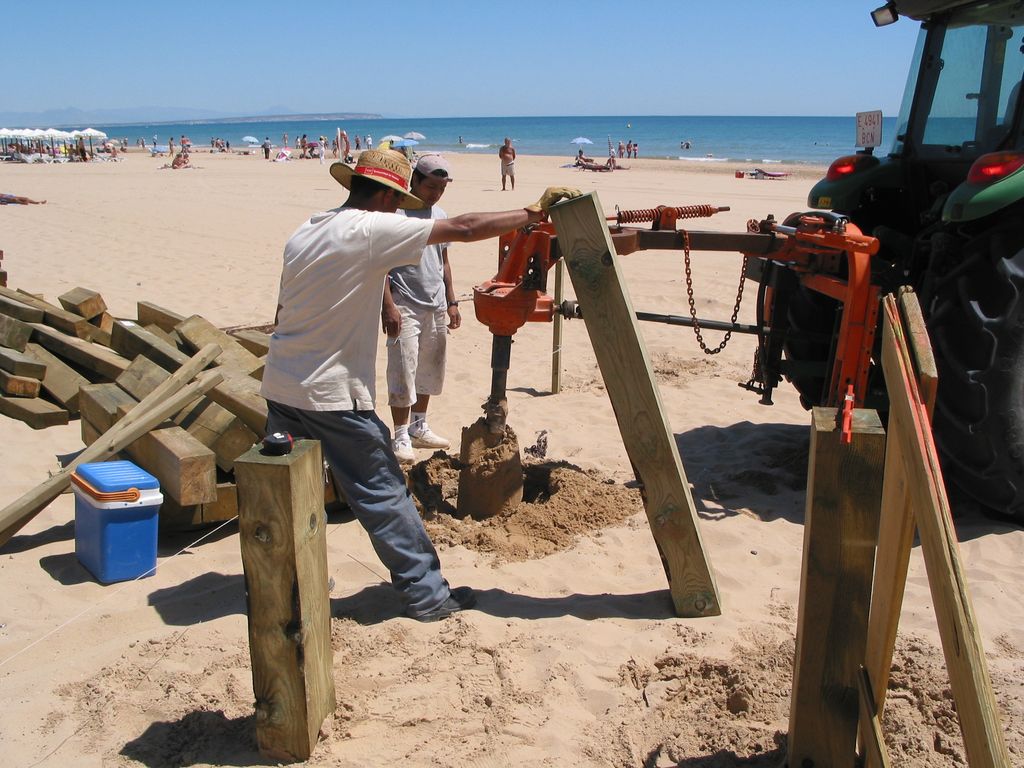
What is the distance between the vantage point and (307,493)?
2.51 meters

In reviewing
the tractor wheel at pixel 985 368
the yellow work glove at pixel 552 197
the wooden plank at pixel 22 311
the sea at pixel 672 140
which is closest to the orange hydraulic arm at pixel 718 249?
the tractor wheel at pixel 985 368

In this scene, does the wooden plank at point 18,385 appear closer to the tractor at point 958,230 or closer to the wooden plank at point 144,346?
the wooden plank at point 144,346

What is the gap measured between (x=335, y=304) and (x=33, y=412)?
3.22 meters

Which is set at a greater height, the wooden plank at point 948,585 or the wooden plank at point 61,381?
the wooden plank at point 948,585

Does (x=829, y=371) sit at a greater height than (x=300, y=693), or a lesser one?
greater

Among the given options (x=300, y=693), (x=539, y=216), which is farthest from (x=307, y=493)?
(x=539, y=216)

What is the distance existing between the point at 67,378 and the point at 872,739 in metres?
5.16

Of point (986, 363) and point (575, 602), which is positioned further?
point (986, 363)

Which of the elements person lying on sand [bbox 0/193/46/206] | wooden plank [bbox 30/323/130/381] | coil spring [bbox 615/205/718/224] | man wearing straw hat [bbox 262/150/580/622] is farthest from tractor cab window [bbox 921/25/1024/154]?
person lying on sand [bbox 0/193/46/206]

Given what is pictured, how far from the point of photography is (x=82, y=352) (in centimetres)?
554

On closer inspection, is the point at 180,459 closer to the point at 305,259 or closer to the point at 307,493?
the point at 305,259

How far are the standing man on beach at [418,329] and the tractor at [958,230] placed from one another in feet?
6.59

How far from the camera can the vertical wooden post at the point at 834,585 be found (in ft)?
7.16

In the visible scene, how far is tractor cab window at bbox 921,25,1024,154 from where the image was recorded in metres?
5.09
